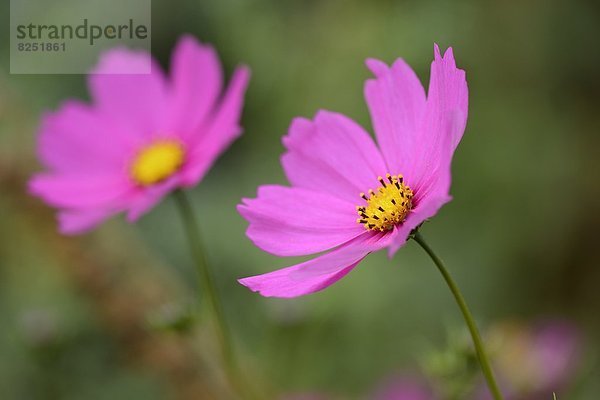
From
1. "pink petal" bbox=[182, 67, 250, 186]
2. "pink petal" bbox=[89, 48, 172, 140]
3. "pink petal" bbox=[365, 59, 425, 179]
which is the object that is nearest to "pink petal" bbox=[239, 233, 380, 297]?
"pink petal" bbox=[365, 59, 425, 179]

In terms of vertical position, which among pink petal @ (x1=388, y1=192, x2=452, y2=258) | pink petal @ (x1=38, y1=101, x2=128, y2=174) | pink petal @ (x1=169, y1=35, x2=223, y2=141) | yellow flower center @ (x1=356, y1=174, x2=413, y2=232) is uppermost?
pink petal @ (x1=169, y1=35, x2=223, y2=141)

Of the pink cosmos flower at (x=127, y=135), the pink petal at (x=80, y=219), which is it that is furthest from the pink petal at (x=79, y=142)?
the pink petal at (x=80, y=219)

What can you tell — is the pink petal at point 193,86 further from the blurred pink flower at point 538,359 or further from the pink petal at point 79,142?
the blurred pink flower at point 538,359

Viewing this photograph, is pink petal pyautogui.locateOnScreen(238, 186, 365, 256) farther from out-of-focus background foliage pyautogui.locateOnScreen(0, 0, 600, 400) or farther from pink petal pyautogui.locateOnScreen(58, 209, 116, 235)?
out-of-focus background foliage pyautogui.locateOnScreen(0, 0, 600, 400)

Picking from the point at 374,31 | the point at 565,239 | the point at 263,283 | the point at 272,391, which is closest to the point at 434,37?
the point at 374,31

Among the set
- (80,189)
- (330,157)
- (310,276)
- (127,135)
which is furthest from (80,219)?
(310,276)

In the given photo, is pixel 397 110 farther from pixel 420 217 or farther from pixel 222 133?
pixel 222 133
